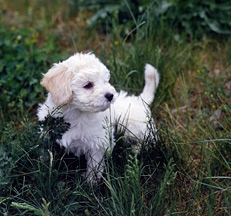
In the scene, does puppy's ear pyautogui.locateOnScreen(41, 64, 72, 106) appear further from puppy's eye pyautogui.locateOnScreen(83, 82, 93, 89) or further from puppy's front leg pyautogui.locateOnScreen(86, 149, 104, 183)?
puppy's front leg pyautogui.locateOnScreen(86, 149, 104, 183)

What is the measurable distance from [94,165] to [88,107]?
530mm

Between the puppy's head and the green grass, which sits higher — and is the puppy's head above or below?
above

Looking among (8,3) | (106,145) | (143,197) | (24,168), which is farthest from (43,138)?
(8,3)

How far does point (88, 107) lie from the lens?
3.06m

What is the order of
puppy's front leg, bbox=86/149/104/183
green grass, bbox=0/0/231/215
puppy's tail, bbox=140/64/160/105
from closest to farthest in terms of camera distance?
green grass, bbox=0/0/231/215 → puppy's front leg, bbox=86/149/104/183 → puppy's tail, bbox=140/64/160/105

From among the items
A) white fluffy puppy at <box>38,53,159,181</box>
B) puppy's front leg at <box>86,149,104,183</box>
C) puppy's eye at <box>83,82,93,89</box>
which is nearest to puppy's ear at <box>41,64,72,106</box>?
white fluffy puppy at <box>38,53,159,181</box>

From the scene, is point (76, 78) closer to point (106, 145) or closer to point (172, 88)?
point (106, 145)

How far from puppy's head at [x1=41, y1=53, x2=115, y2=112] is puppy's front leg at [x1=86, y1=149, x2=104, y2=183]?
1.35ft

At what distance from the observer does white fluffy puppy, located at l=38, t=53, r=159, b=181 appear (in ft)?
9.96

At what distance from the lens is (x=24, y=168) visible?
328 centimetres

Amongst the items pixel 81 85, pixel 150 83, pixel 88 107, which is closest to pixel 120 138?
pixel 88 107

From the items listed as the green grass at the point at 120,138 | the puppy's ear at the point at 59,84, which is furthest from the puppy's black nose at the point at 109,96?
the green grass at the point at 120,138

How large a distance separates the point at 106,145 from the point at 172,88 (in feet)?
4.44

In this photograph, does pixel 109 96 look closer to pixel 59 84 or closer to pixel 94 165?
pixel 59 84
